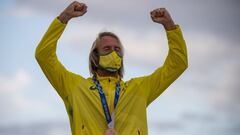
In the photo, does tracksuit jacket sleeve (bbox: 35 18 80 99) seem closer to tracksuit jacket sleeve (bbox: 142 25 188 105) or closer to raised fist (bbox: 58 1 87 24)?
raised fist (bbox: 58 1 87 24)

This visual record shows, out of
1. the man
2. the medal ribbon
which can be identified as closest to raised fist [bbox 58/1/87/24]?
the man

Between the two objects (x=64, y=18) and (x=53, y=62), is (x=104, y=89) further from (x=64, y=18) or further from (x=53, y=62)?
(x=64, y=18)

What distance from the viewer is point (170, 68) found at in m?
11.5

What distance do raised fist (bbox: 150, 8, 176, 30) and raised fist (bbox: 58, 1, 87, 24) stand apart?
139cm

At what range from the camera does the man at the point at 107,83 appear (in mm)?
10938

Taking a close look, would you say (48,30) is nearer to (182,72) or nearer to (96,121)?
(96,121)

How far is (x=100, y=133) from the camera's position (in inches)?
426

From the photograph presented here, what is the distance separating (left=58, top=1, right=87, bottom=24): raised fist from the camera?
1108cm

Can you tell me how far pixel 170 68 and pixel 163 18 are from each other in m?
0.99

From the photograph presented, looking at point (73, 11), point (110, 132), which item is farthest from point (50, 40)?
point (110, 132)

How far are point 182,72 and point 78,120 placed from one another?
7.56 ft

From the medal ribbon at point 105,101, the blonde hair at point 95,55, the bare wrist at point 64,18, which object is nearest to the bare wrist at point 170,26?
the blonde hair at point 95,55

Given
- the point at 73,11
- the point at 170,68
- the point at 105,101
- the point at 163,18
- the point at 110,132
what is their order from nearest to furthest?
the point at 110,132, the point at 105,101, the point at 73,11, the point at 163,18, the point at 170,68

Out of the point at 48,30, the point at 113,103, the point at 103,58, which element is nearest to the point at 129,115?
the point at 113,103
